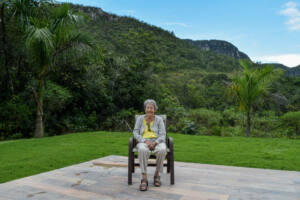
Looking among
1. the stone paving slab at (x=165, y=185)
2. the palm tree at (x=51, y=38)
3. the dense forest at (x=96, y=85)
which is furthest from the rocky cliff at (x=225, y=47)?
the stone paving slab at (x=165, y=185)

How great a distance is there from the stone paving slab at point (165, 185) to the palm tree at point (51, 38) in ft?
13.7

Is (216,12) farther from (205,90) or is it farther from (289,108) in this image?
(289,108)

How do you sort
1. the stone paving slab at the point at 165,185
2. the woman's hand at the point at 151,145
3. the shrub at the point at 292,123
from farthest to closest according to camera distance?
the shrub at the point at 292,123, the woman's hand at the point at 151,145, the stone paving slab at the point at 165,185

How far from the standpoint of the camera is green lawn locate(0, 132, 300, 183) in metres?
3.96

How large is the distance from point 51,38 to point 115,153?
3.77m

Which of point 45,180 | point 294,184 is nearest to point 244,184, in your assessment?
point 294,184

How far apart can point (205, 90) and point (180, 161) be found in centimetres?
1278

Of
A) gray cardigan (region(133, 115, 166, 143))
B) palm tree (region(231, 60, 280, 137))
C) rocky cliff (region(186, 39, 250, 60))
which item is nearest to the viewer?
gray cardigan (region(133, 115, 166, 143))

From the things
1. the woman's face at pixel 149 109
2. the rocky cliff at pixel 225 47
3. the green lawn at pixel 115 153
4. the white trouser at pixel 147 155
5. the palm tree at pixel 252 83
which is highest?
the rocky cliff at pixel 225 47

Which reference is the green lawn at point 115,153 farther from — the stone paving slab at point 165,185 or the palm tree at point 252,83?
the palm tree at point 252,83

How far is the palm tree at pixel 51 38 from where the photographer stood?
6.61 m

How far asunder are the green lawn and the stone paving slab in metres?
0.47

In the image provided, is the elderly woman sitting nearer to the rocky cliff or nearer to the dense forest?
the dense forest

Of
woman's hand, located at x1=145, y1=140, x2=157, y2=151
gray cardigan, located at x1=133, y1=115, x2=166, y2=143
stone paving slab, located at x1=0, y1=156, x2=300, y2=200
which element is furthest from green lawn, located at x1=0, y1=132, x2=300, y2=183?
woman's hand, located at x1=145, y1=140, x2=157, y2=151
